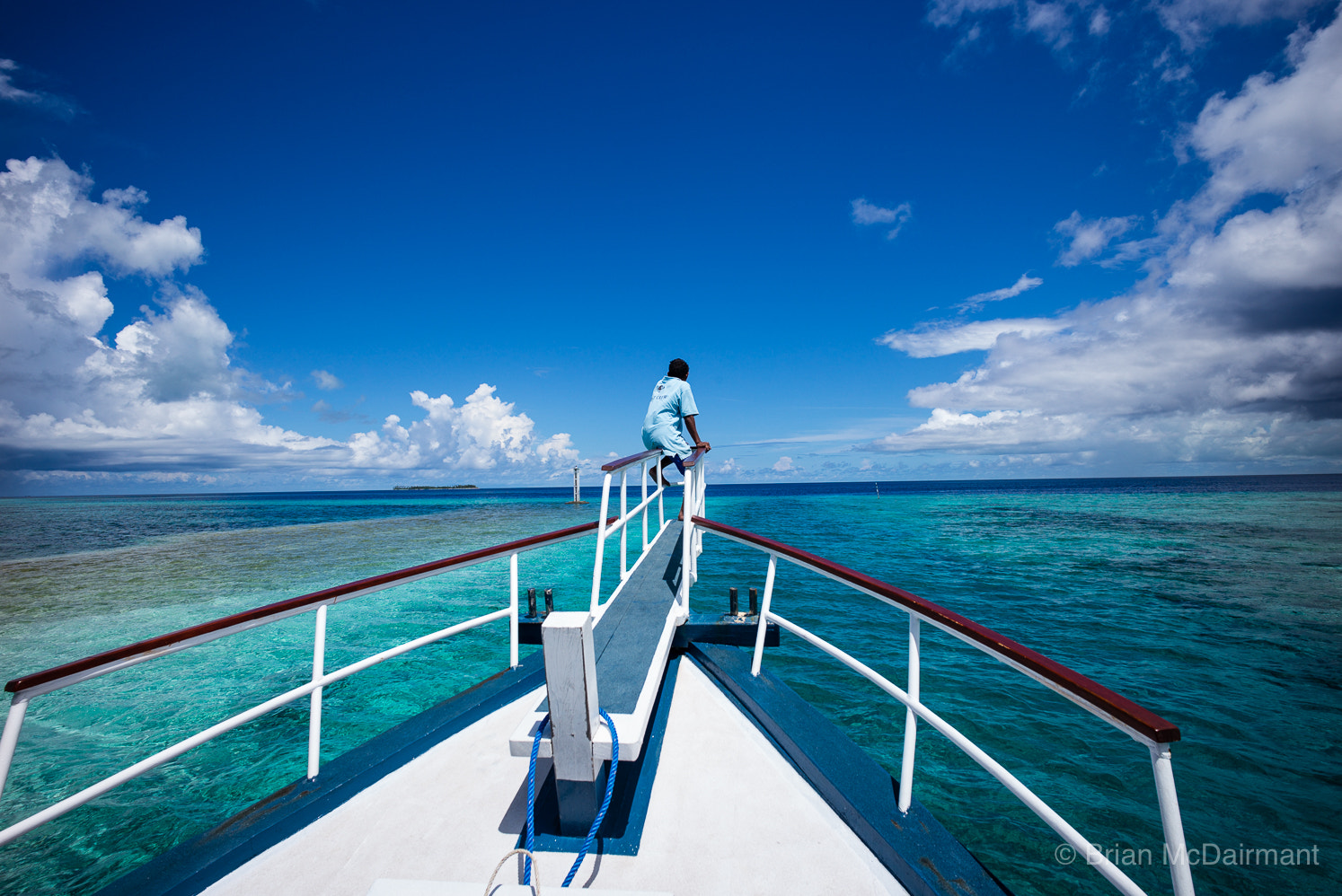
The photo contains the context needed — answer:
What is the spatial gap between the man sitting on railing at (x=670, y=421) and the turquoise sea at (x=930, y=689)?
2861 millimetres

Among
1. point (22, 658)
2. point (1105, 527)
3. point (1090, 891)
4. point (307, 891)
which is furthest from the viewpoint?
point (1105, 527)

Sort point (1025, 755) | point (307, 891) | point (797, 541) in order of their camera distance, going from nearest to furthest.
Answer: point (307, 891) → point (1025, 755) → point (797, 541)

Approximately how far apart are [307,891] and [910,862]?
87.2 inches

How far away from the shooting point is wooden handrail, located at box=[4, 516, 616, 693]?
146 centimetres

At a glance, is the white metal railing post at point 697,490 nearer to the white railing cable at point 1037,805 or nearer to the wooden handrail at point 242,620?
the wooden handrail at point 242,620

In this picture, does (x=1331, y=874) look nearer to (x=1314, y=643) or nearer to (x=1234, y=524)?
(x=1314, y=643)

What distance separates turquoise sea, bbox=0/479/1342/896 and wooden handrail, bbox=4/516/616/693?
2024 mm

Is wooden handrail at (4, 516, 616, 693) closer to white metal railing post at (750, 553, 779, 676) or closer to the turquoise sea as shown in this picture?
white metal railing post at (750, 553, 779, 676)

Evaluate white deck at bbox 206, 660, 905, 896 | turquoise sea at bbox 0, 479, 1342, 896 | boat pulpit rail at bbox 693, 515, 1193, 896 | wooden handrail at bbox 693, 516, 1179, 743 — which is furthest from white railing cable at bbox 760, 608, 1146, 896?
turquoise sea at bbox 0, 479, 1342, 896

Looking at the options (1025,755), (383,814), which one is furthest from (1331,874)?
(383,814)

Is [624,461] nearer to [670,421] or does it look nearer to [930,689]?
[670,421]

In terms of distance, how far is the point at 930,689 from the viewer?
18.1ft

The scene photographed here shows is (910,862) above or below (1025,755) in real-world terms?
above

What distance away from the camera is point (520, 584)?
10.7 metres
